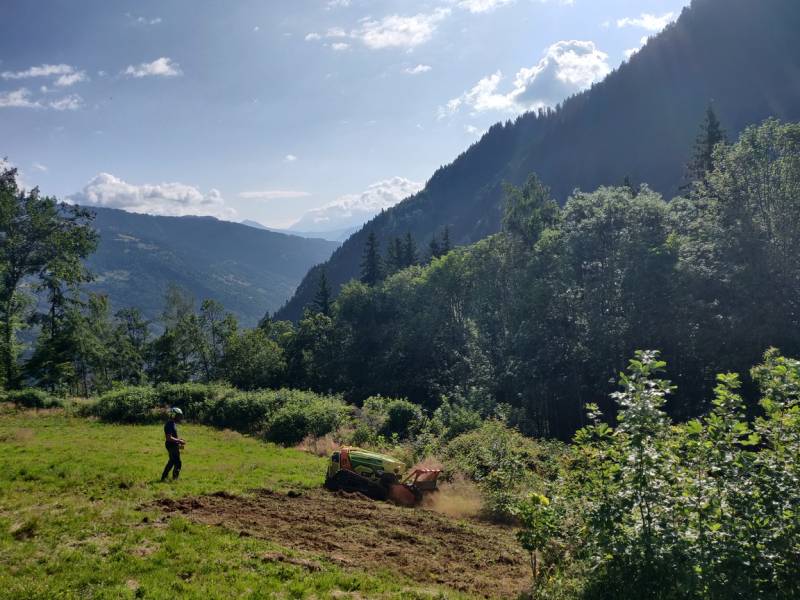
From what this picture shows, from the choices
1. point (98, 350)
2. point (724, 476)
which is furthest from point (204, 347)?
point (724, 476)

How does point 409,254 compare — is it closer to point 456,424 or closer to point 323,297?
point 323,297

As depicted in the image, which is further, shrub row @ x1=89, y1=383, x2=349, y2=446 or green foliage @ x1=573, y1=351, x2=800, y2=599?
shrub row @ x1=89, y1=383, x2=349, y2=446

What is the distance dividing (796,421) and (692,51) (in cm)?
22804

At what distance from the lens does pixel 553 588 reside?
8.13 metres

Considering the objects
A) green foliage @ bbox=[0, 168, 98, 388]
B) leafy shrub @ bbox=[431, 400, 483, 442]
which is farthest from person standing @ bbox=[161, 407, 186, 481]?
green foliage @ bbox=[0, 168, 98, 388]

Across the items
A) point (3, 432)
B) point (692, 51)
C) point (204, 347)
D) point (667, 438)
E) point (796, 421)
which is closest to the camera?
point (796, 421)

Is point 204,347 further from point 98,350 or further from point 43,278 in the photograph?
point 43,278

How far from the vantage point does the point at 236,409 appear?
29625mm

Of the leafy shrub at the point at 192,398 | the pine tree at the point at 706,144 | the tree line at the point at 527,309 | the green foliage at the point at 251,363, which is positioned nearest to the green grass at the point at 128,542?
the leafy shrub at the point at 192,398

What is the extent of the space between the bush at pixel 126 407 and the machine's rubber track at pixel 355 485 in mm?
18013

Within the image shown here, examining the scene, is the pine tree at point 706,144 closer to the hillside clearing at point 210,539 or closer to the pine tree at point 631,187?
the pine tree at point 631,187

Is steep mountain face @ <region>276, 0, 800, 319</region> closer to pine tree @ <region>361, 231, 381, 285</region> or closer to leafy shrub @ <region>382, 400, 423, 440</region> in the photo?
pine tree @ <region>361, 231, 381, 285</region>

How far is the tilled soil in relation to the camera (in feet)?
31.0

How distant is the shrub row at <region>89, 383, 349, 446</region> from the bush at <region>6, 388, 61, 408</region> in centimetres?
393
